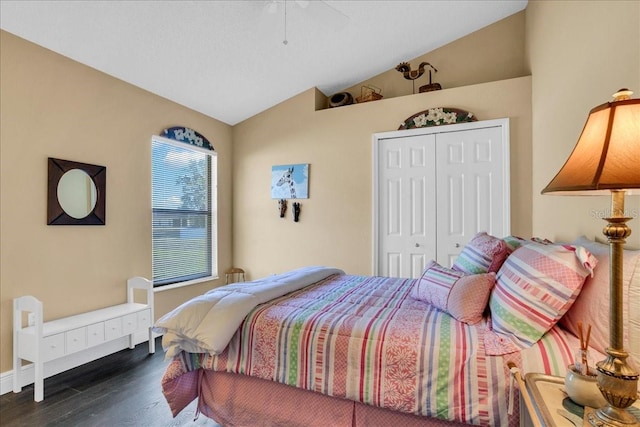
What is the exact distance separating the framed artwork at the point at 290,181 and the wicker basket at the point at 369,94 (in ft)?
3.40

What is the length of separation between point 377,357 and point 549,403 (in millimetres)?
628

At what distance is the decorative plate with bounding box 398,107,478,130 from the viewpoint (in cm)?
334

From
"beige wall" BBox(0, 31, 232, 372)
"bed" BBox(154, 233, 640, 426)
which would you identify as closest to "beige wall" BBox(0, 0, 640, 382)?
"beige wall" BBox(0, 31, 232, 372)

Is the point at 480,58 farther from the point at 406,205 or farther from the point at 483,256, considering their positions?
the point at 483,256

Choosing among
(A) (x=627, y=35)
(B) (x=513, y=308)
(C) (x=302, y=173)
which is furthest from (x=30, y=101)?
(A) (x=627, y=35)

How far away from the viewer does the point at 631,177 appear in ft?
2.43

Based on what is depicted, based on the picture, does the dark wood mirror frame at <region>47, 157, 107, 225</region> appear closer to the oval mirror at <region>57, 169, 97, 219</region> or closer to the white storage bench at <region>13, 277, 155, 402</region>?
the oval mirror at <region>57, 169, 97, 219</region>

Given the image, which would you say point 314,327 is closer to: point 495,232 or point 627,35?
point 627,35

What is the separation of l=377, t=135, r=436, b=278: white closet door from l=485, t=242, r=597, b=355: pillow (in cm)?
210

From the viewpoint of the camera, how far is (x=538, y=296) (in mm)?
1304

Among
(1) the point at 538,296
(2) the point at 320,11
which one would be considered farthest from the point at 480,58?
(1) the point at 538,296

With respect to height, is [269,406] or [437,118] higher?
[437,118]

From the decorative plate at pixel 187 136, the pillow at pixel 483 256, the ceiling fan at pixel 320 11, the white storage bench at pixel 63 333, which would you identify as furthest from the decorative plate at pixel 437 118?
the white storage bench at pixel 63 333

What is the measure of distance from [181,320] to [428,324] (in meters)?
1.22
